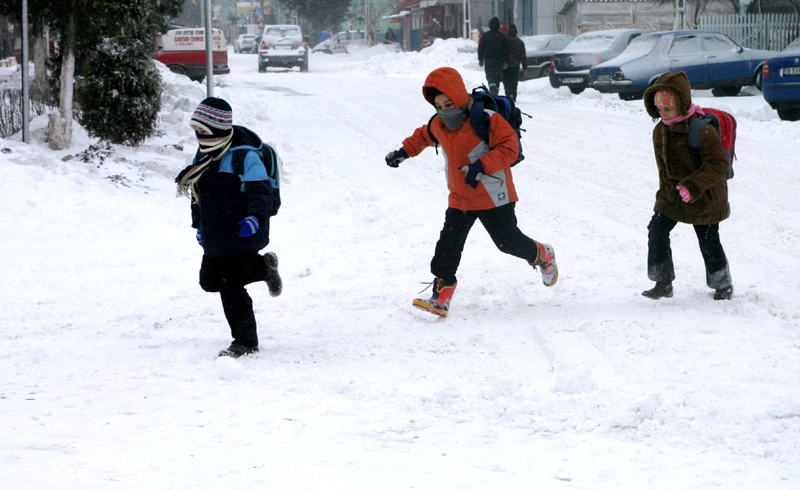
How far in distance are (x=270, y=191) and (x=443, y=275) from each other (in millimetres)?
1253

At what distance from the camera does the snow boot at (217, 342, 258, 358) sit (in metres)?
4.38

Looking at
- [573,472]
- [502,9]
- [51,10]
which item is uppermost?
[502,9]

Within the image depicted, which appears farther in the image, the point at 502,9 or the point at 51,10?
the point at 502,9

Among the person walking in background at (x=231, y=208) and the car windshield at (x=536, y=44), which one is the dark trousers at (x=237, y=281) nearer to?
the person walking in background at (x=231, y=208)

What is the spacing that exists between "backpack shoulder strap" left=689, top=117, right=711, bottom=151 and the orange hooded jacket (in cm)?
96

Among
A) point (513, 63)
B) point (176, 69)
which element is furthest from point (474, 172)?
point (176, 69)

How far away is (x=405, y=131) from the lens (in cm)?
1335

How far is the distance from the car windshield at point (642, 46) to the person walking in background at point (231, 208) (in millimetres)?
14974

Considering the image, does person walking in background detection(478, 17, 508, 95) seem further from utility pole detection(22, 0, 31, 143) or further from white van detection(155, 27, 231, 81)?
utility pole detection(22, 0, 31, 143)

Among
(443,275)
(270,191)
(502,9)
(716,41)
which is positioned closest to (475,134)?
(443,275)

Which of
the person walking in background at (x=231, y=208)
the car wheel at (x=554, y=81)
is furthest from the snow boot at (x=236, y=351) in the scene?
the car wheel at (x=554, y=81)

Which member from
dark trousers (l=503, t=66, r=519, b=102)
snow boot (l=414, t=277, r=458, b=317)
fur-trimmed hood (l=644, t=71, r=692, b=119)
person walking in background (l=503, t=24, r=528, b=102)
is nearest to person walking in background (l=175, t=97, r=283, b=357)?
snow boot (l=414, t=277, r=458, b=317)

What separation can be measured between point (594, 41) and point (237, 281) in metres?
18.5

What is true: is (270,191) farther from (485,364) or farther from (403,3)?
(403,3)
